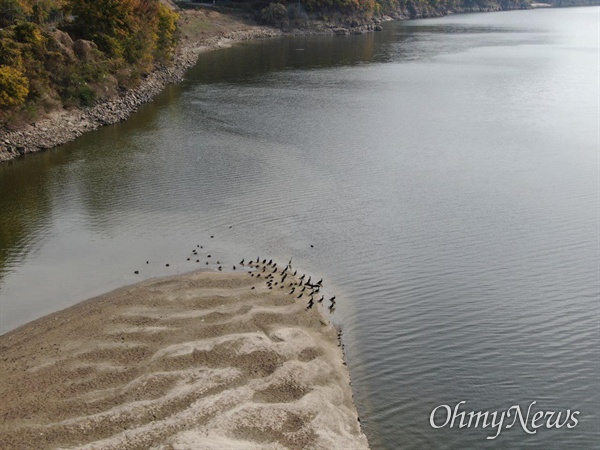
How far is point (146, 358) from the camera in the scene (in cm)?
1958

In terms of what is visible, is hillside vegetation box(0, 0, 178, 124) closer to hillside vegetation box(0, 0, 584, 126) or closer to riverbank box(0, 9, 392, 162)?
hillside vegetation box(0, 0, 584, 126)

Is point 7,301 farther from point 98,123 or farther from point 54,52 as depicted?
point 54,52

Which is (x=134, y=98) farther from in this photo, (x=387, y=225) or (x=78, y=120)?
(x=387, y=225)

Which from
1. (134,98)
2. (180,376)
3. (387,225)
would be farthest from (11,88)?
(180,376)

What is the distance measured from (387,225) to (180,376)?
16.5 m

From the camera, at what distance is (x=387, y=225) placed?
1251 inches

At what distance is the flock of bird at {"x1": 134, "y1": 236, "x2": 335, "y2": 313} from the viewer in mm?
24500

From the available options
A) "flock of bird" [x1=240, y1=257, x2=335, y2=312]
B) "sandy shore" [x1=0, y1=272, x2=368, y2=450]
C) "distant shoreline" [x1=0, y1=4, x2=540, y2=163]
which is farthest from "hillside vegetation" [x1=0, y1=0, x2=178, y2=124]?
"sandy shore" [x1=0, y1=272, x2=368, y2=450]

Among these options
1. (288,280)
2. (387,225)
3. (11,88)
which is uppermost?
(11,88)

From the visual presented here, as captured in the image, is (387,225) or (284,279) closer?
(284,279)

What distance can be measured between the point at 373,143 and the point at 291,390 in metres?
31.6

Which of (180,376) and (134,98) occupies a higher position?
(134,98)

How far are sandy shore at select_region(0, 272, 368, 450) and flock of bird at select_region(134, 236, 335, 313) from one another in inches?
22.7

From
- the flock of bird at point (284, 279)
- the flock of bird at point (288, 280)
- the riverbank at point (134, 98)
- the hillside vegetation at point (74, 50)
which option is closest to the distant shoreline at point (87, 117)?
the riverbank at point (134, 98)
